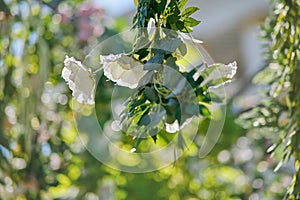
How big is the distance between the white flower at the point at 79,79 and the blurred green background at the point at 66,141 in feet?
3.28

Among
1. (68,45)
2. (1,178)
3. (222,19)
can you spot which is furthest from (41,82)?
(222,19)

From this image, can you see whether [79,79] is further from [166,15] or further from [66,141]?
[66,141]

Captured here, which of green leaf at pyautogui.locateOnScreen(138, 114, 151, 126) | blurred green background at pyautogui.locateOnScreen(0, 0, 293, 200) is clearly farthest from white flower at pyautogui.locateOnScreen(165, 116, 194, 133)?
blurred green background at pyautogui.locateOnScreen(0, 0, 293, 200)

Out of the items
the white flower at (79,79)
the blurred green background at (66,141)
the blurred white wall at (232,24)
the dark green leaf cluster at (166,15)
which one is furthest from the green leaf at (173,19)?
the blurred white wall at (232,24)

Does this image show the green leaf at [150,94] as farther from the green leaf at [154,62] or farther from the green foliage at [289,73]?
the green foliage at [289,73]

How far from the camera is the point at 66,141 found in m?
2.33

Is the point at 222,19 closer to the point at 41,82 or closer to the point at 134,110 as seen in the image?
the point at 41,82

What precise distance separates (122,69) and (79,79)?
0.06 m

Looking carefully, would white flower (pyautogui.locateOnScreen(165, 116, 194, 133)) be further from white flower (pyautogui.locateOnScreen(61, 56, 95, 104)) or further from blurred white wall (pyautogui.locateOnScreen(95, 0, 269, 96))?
blurred white wall (pyautogui.locateOnScreen(95, 0, 269, 96))

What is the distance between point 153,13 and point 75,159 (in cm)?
139

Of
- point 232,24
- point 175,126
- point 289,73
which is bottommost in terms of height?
point 232,24

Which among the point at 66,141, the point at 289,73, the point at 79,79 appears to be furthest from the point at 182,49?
the point at 66,141

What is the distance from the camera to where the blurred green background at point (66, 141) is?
203cm

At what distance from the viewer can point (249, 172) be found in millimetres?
2490
